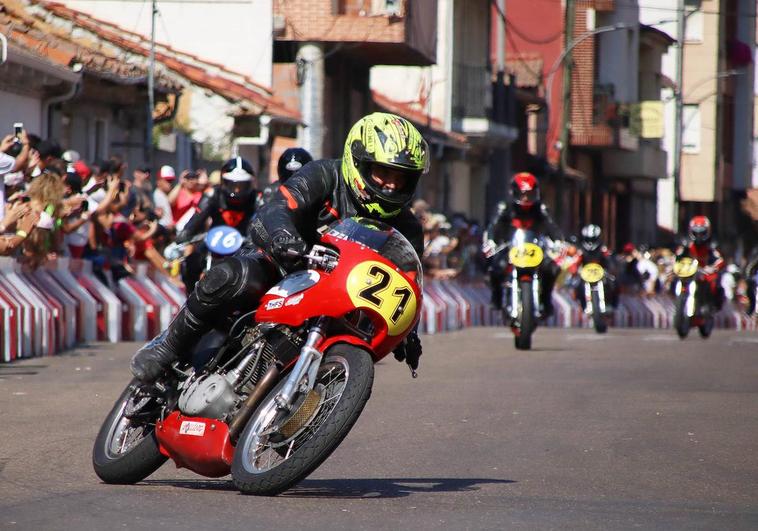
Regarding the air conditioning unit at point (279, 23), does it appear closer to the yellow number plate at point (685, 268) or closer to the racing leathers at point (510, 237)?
the yellow number plate at point (685, 268)

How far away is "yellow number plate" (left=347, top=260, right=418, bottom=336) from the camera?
272 inches

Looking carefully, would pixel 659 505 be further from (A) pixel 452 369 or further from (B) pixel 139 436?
(A) pixel 452 369

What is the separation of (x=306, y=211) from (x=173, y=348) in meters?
0.79

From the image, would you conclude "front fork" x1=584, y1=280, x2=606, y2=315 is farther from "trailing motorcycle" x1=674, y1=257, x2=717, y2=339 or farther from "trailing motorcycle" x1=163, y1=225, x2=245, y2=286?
"trailing motorcycle" x1=163, y1=225, x2=245, y2=286

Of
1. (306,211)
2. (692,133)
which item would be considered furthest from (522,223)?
(692,133)

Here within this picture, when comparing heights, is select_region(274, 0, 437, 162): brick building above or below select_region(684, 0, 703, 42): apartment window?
below

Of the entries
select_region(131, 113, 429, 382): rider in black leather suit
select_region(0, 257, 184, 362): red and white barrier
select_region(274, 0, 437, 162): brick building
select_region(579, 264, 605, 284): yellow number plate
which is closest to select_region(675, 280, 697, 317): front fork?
select_region(579, 264, 605, 284): yellow number plate

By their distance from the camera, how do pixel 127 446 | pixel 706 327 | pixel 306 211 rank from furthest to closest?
pixel 706 327 < pixel 127 446 < pixel 306 211

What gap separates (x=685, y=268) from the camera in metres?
24.8

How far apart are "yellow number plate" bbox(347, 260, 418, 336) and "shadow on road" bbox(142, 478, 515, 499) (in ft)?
2.49

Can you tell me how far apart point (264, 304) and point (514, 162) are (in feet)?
148

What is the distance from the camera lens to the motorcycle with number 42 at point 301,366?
6816 millimetres

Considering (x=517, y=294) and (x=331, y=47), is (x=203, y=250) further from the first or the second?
(x=331, y=47)

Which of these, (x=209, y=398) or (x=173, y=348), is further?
(x=173, y=348)
